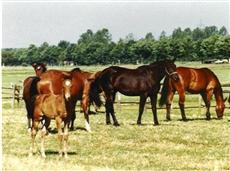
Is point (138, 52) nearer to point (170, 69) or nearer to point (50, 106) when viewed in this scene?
point (170, 69)

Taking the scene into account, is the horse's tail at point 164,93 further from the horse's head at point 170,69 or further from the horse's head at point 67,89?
the horse's head at point 67,89

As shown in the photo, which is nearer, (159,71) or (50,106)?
(50,106)

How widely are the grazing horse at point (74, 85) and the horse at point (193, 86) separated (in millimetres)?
2857

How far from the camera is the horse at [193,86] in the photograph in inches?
758

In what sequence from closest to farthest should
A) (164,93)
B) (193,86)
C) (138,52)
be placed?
1. (164,93)
2. (193,86)
3. (138,52)

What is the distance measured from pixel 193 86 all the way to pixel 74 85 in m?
5.82

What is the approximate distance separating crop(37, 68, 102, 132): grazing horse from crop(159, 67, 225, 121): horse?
9.37 ft

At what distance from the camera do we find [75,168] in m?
9.09

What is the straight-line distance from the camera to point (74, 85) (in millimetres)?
15438

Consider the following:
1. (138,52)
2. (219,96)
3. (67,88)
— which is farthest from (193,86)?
(138,52)

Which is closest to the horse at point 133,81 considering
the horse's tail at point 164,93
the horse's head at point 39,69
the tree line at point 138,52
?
the horse's tail at point 164,93

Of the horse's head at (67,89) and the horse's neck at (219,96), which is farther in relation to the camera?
the horse's neck at (219,96)

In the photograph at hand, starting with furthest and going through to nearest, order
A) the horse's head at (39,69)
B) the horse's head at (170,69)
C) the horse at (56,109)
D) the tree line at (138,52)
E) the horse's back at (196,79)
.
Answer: the tree line at (138,52)
the horse's back at (196,79)
the horse's head at (170,69)
the horse's head at (39,69)
the horse at (56,109)

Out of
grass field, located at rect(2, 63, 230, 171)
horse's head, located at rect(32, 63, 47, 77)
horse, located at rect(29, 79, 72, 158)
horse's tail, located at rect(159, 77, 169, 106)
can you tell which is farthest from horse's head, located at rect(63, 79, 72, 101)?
Result: horse's tail, located at rect(159, 77, 169, 106)
